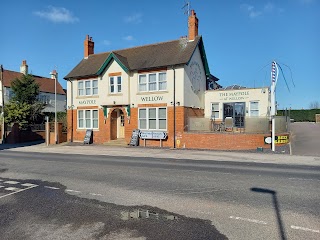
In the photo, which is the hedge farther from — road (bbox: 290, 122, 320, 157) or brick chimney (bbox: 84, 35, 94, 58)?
brick chimney (bbox: 84, 35, 94, 58)

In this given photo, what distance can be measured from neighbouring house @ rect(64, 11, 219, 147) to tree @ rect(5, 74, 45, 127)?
812cm

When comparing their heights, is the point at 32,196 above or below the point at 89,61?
below

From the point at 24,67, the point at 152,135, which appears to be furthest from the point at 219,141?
the point at 24,67

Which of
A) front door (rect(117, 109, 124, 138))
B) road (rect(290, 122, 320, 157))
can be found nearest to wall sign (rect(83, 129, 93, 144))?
front door (rect(117, 109, 124, 138))

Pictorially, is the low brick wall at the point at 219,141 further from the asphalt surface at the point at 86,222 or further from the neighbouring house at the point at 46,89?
the neighbouring house at the point at 46,89

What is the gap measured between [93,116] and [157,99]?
25.1ft

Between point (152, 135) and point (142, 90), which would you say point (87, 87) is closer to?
point (142, 90)

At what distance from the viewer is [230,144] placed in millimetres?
19906

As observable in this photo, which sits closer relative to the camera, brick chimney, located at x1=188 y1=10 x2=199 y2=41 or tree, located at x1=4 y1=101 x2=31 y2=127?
brick chimney, located at x1=188 y1=10 x2=199 y2=41

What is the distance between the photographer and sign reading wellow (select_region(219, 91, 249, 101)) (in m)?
24.0

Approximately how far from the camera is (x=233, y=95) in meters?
24.5

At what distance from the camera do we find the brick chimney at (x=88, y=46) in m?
29.9

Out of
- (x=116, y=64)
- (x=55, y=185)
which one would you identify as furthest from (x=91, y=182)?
(x=116, y=64)

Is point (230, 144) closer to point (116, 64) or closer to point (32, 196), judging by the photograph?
point (116, 64)
